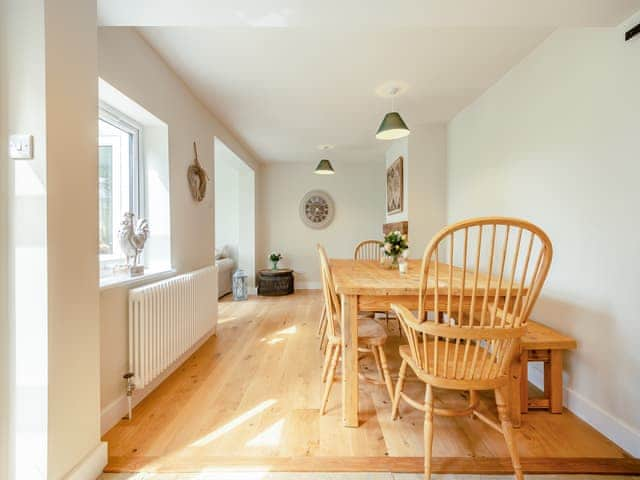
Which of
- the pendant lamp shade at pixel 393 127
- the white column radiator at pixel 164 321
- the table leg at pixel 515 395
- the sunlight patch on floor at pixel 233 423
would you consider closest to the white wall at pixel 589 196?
the table leg at pixel 515 395

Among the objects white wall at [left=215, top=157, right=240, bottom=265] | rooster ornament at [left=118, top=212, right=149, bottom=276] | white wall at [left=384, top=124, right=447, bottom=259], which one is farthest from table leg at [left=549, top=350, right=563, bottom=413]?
white wall at [left=215, top=157, right=240, bottom=265]

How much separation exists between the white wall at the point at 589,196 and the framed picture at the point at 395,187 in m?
1.68

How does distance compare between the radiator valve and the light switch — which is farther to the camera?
the radiator valve

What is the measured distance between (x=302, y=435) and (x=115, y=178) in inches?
80.9

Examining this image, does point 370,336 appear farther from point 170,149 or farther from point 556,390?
point 170,149

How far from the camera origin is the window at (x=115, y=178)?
199cm

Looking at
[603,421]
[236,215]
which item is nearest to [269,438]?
[603,421]

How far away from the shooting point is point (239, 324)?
3582mm

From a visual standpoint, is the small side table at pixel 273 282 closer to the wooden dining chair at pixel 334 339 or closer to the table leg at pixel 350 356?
the wooden dining chair at pixel 334 339

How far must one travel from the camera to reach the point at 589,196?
171 cm

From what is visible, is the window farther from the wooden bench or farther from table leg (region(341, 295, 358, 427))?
the wooden bench

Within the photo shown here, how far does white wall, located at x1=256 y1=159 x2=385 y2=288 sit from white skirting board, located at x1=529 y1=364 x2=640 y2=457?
4.14 metres

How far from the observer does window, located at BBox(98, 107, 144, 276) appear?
6.54 feet

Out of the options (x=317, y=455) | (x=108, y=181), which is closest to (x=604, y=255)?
(x=317, y=455)
